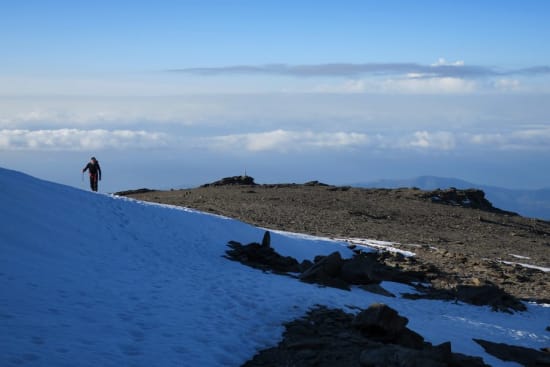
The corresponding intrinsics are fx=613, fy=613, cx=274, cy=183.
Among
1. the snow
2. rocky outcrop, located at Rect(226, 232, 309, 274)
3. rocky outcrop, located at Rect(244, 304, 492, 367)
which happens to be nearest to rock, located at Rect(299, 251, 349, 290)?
the snow

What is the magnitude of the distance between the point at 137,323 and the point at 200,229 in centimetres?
1107

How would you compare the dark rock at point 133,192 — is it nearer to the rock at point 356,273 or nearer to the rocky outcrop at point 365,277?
the rocky outcrop at point 365,277

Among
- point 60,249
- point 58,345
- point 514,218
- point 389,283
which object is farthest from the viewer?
point 514,218

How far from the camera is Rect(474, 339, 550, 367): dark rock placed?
40.2 ft

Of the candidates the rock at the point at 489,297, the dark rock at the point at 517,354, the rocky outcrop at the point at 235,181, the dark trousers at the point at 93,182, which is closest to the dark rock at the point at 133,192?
the rocky outcrop at the point at 235,181

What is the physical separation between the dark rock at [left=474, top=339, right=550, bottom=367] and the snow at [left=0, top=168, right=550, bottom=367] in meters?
0.28

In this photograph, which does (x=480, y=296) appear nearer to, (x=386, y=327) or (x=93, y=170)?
(x=386, y=327)

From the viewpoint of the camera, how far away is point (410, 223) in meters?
33.6

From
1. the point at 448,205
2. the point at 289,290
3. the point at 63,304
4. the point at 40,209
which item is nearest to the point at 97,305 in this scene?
the point at 63,304

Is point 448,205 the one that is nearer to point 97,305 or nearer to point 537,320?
point 537,320

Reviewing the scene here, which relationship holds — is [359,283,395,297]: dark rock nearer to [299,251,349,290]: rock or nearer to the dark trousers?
[299,251,349,290]: rock

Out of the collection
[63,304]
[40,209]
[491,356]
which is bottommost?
[491,356]

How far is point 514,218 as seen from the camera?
40812 mm

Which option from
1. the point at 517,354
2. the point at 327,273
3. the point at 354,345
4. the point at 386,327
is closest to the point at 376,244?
the point at 327,273
